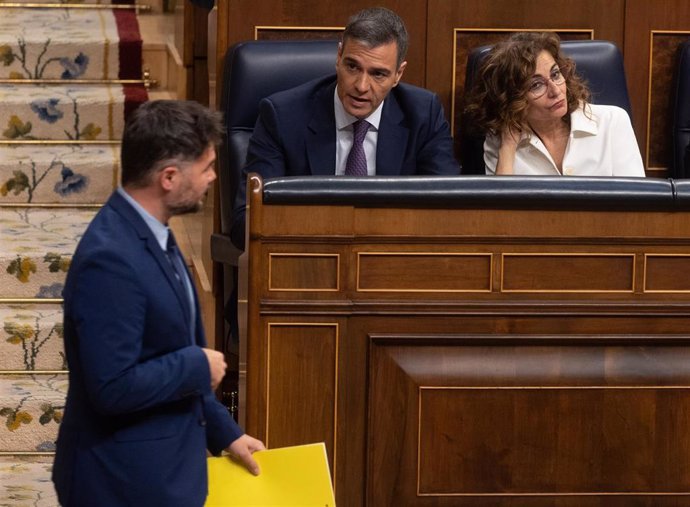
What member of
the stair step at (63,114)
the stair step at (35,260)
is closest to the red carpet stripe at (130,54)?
the stair step at (63,114)

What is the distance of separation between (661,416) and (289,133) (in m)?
1.07

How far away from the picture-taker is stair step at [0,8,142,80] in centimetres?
466

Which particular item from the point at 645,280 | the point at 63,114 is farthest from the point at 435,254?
the point at 63,114

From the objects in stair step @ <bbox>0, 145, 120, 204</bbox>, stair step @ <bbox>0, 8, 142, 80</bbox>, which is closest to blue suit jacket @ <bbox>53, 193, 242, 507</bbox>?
stair step @ <bbox>0, 145, 120, 204</bbox>

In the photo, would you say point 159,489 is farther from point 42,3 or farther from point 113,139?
point 42,3

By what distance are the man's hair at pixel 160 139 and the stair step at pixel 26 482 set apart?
153 centimetres

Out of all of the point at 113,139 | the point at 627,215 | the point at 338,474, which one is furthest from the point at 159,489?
the point at 113,139

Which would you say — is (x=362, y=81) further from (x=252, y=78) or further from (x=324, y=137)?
(x=252, y=78)

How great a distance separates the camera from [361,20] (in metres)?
3.14

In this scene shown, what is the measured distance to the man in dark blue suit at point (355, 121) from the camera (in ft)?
10.2

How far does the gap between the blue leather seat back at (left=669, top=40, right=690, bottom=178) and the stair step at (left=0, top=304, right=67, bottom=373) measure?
5.54ft

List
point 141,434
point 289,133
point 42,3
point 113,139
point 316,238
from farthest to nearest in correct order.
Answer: point 42,3 → point 113,139 → point 289,133 → point 316,238 → point 141,434

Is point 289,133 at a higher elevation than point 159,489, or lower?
higher

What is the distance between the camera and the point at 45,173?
14.1 ft
